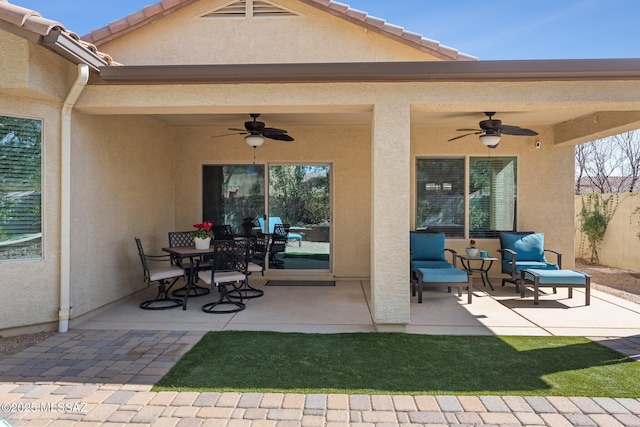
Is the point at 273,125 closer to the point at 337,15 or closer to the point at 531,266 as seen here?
the point at 337,15

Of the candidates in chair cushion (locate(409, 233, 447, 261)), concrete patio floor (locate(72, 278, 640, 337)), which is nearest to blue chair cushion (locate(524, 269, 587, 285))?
concrete patio floor (locate(72, 278, 640, 337))

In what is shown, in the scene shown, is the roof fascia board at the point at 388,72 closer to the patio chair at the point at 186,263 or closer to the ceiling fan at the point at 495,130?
the ceiling fan at the point at 495,130

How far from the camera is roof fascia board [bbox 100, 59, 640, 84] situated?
4766mm

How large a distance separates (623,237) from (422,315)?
8.02m

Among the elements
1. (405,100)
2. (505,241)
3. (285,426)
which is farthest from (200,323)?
(505,241)

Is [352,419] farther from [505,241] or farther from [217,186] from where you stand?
[217,186]

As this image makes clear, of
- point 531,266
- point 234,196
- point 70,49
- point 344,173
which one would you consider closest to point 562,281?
point 531,266

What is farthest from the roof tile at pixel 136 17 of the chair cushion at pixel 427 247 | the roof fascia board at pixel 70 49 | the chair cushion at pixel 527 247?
the chair cushion at pixel 527 247

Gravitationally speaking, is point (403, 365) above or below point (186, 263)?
below

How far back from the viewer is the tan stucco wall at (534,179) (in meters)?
9.05

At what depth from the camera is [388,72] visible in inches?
193

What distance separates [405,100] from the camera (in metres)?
5.20

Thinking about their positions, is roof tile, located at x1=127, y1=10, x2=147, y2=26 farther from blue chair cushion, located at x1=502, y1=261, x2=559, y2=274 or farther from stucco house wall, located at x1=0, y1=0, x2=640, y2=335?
blue chair cushion, located at x1=502, y1=261, x2=559, y2=274

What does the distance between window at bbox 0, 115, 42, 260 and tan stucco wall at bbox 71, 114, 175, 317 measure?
42 centimetres
